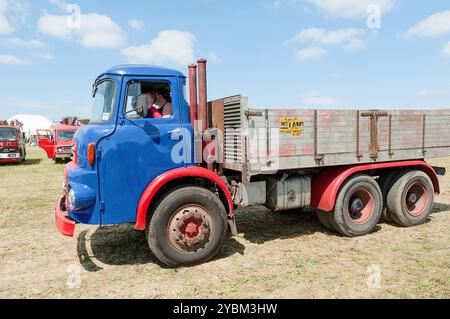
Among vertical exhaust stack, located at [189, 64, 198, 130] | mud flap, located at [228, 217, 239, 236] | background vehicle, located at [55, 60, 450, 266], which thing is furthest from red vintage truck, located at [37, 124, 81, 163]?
mud flap, located at [228, 217, 239, 236]

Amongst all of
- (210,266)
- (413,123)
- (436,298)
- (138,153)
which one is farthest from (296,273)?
(413,123)

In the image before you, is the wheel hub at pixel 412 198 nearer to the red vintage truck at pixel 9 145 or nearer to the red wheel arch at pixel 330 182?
the red wheel arch at pixel 330 182

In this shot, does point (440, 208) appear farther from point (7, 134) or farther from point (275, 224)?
point (7, 134)

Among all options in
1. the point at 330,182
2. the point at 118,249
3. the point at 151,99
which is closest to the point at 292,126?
the point at 330,182

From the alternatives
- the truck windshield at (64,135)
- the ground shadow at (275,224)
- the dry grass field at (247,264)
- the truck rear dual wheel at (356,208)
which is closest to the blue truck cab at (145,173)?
the dry grass field at (247,264)

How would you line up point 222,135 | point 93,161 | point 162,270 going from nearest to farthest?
1. point 93,161
2. point 162,270
3. point 222,135

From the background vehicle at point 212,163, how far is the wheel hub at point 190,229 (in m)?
0.01

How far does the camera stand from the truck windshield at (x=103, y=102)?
460cm

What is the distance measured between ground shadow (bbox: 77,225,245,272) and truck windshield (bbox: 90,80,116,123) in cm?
208

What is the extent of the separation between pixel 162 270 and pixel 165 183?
120 cm

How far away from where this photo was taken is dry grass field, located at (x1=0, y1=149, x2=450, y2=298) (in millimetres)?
4078

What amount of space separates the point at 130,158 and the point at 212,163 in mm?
1380

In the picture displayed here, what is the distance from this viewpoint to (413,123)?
6324 millimetres
